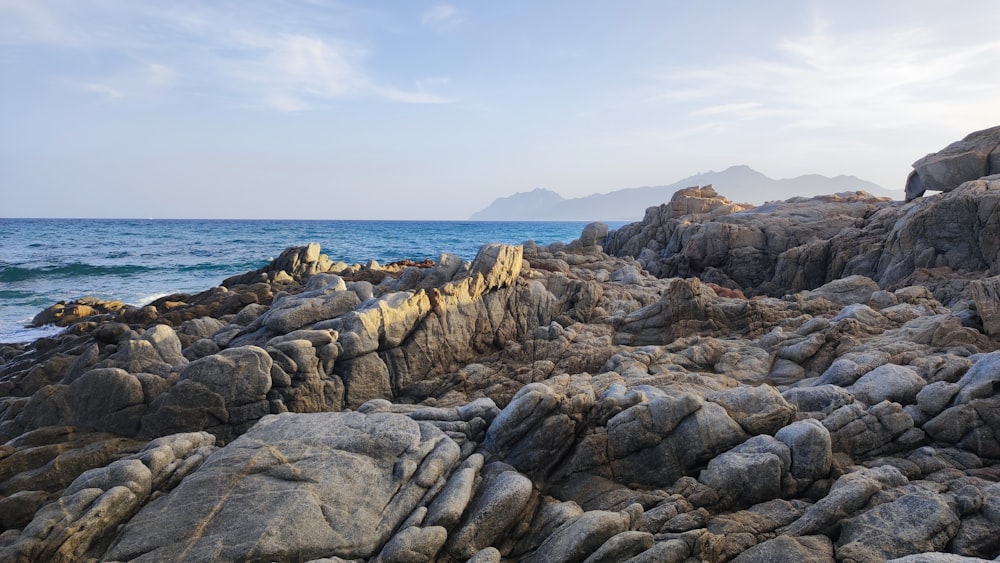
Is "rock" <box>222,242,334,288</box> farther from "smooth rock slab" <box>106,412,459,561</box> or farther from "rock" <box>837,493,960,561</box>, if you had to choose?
"rock" <box>837,493,960,561</box>

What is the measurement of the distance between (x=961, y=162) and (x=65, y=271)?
72990 mm

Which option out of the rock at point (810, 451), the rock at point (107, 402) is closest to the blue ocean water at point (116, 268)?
the rock at point (107, 402)

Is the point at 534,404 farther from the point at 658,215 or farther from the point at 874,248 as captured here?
the point at 658,215

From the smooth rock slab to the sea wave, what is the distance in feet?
178

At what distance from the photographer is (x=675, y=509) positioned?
10406 millimetres

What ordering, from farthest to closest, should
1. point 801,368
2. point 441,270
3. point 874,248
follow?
1. point 874,248
2. point 441,270
3. point 801,368

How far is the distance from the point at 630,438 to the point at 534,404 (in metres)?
2.08

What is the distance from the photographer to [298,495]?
10.5 meters

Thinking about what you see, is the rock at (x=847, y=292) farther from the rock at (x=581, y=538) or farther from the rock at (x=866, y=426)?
the rock at (x=581, y=538)

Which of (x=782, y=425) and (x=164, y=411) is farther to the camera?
(x=164, y=411)

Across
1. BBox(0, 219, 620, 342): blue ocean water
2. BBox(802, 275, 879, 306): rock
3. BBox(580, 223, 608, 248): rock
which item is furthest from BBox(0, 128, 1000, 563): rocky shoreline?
BBox(0, 219, 620, 342): blue ocean water

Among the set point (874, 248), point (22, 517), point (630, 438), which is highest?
point (874, 248)

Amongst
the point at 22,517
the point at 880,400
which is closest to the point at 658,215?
the point at 880,400

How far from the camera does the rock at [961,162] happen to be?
35.5m
